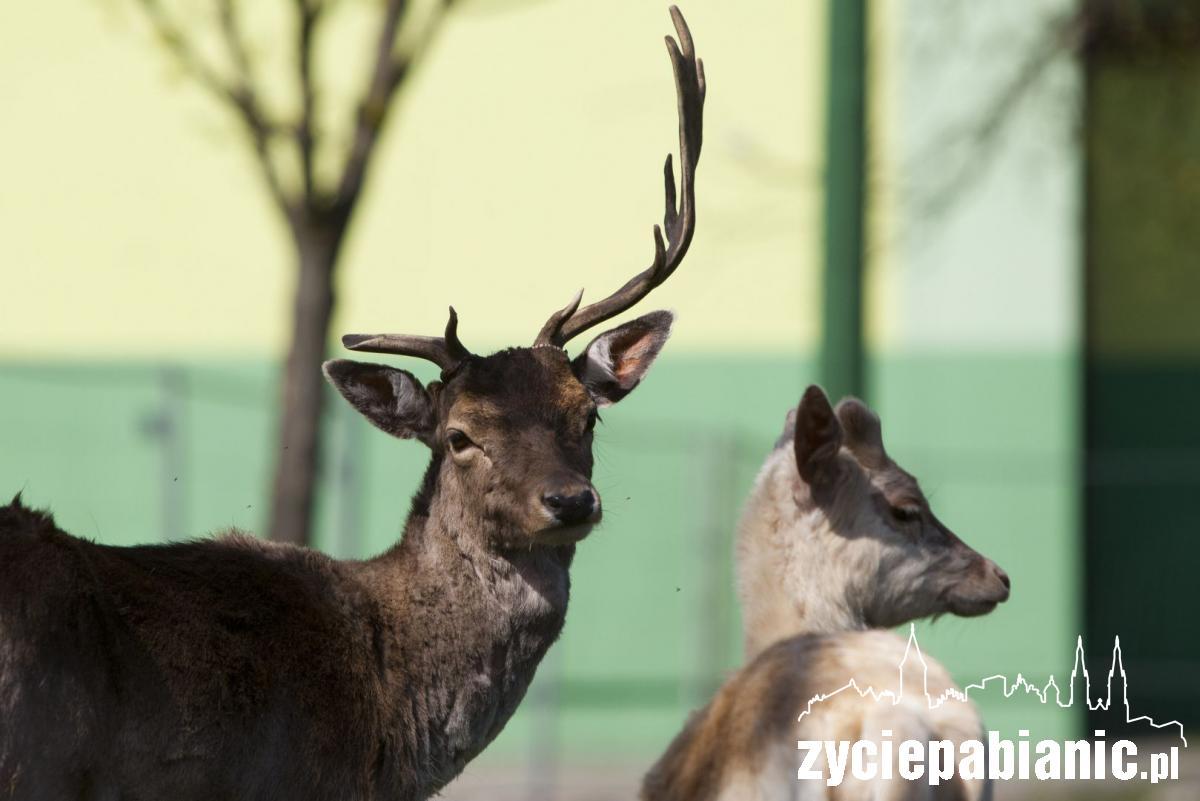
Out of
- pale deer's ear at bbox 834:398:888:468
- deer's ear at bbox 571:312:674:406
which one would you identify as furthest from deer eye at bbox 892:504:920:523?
deer's ear at bbox 571:312:674:406

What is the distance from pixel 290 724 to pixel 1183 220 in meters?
12.7

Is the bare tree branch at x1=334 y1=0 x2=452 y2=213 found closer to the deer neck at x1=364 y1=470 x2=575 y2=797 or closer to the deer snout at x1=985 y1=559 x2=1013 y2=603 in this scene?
the deer neck at x1=364 y1=470 x2=575 y2=797

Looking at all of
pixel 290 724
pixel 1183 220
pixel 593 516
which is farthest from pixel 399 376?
pixel 1183 220

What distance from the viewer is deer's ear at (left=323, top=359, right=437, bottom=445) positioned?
19.8ft

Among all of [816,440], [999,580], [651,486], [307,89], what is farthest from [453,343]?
[651,486]

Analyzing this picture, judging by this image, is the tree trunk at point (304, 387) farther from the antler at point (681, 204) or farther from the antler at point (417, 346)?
the antler at point (417, 346)

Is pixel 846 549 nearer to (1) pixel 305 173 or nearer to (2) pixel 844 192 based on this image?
(2) pixel 844 192

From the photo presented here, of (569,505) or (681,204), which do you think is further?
(681,204)

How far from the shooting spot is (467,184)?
15594 mm

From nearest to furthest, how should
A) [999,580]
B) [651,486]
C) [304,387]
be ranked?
1. [999,580]
2. [304,387]
3. [651,486]

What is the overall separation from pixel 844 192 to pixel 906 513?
103 inches

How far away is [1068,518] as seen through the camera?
51.4ft

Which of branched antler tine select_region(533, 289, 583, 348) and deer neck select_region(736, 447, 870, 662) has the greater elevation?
branched antler tine select_region(533, 289, 583, 348)

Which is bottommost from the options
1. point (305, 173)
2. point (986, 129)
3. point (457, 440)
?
point (457, 440)
